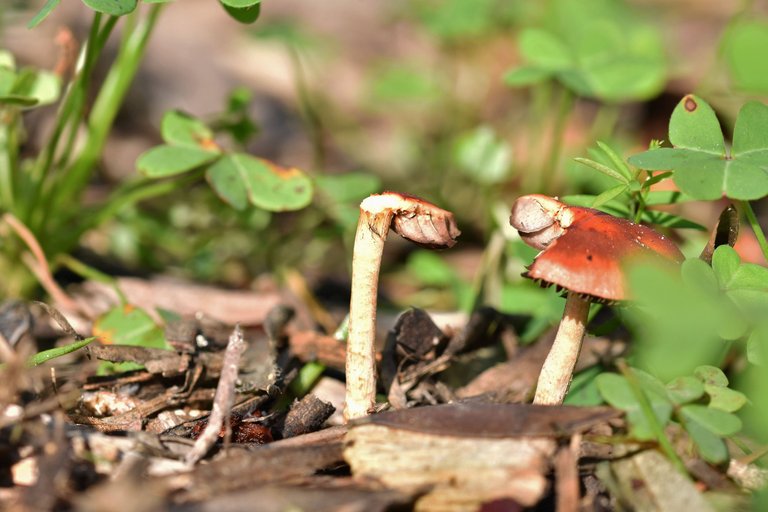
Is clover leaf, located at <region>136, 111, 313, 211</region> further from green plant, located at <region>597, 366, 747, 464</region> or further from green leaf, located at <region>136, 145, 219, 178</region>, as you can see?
green plant, located at <region>597, 366, 747, 464</region>

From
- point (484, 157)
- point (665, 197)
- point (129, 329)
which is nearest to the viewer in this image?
point (665, 197)

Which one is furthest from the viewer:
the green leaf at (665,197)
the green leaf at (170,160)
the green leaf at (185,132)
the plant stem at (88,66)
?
the green leaf at (185,132)

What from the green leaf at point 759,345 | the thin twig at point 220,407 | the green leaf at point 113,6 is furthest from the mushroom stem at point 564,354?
the green leaf at point 113,6

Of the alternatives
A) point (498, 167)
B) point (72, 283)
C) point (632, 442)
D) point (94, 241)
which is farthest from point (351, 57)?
point (632, 442)

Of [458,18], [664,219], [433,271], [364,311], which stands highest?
[458,18]

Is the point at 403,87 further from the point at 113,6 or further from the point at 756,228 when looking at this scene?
the point at 756,228

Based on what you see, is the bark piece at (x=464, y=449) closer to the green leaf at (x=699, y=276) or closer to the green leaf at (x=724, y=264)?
the green leaf at (x=699, y=276)

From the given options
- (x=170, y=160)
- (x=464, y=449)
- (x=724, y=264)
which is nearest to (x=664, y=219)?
(x=724, y=264)
